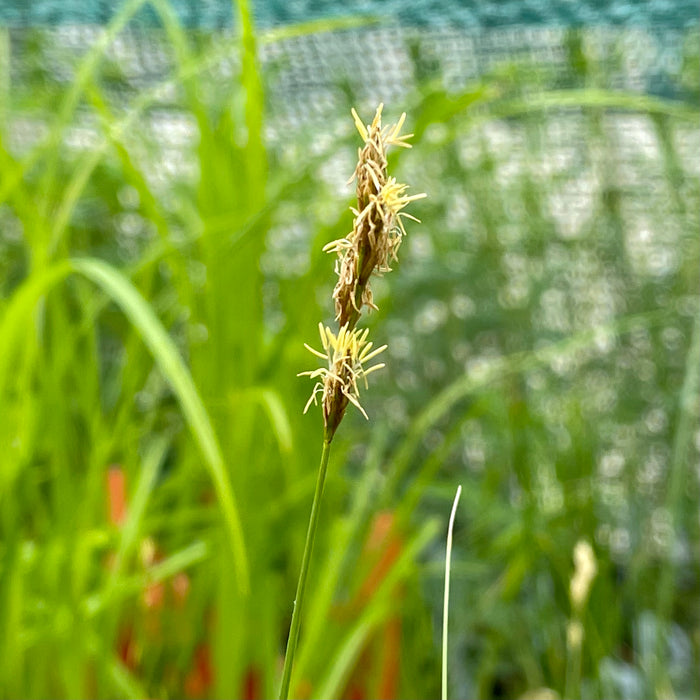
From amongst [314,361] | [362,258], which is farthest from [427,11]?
[362,258]

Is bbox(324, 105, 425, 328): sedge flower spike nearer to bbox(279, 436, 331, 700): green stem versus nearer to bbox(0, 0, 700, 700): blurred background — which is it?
bbox(279, 436, 331, 700): green stem

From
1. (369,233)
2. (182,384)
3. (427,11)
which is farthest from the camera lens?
(427,11)

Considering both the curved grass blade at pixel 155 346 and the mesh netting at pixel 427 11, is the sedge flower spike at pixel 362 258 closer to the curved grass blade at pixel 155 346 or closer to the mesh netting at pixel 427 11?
the curved grass blade at pixel 155 346

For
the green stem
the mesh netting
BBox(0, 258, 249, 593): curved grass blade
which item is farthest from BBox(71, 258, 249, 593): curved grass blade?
the mesh netting

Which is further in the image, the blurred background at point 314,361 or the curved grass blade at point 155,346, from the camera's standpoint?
the blurred background at point 314,361

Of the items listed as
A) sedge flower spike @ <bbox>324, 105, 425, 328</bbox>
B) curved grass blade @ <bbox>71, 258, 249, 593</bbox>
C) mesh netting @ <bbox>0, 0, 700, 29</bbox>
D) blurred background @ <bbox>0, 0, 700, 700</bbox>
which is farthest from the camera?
mesh netting @ <bbox>0, 0, 700, 29</bbox>

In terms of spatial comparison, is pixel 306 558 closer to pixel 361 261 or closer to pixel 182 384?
pixel 361 261

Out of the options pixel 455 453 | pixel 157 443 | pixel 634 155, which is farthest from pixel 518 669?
pixel 634 155

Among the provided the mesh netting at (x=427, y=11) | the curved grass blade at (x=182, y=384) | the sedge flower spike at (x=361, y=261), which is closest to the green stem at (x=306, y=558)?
the sedge flower spike at (x=361, y=261)
